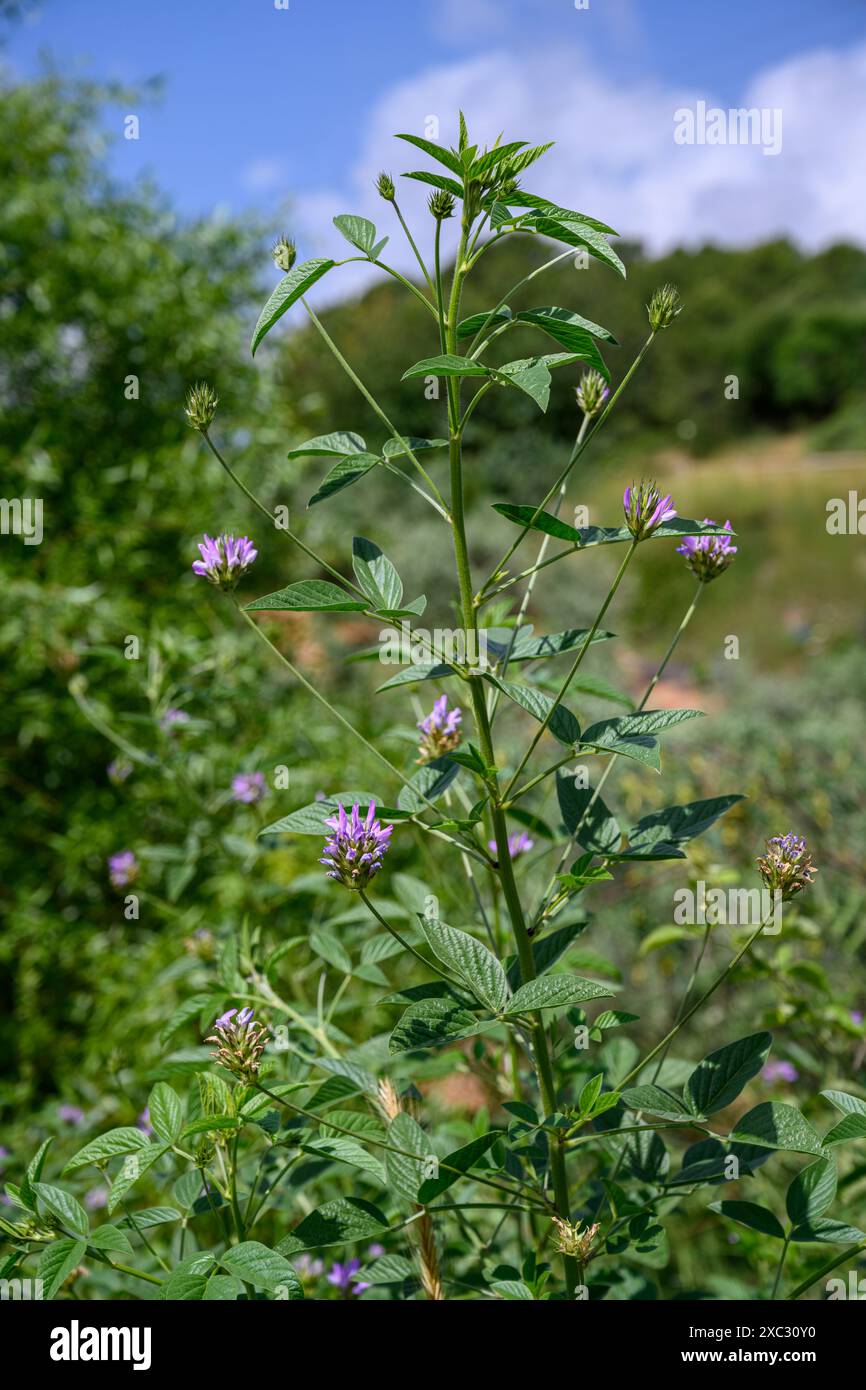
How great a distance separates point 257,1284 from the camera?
0.56m

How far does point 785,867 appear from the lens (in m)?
0.62

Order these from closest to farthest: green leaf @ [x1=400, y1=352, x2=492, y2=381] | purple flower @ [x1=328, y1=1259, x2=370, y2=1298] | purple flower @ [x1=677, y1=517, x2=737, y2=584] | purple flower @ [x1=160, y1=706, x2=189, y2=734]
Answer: green leaf @ [x1=400, y1=352, x2=492, y2=381] < purple flower @ [x1=677, y1=517, x2=737, y2=584] < purple flower @ [x1=328, y1=1259, x2=370, y2=1298] < purple flower @ [x1=160, y1=706, x2=189, y2=734]

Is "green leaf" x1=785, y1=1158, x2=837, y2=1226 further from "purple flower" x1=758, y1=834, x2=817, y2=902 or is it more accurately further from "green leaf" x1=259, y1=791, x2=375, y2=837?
"green leaf" x1=259, y1=791, x2=375, y2=837

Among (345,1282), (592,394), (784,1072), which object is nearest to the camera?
(592,394)

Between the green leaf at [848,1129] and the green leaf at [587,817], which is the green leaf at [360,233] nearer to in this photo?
the green leaf at [587,817]

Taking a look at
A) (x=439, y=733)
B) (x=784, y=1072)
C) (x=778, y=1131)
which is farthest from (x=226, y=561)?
(x=784, y=1072)

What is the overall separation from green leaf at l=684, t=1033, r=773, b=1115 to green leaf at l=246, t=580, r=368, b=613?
395 mm

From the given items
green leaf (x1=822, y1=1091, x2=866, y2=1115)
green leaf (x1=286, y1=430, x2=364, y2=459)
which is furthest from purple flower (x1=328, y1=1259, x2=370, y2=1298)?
green leaf (x1=286, y1=430, x2=364, y2=459)

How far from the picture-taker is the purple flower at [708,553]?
730mm

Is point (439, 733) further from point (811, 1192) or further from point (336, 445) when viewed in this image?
point (811, 1192)

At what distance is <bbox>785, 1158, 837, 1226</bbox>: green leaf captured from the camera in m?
0.66

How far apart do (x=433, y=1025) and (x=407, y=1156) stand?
0.09 meters

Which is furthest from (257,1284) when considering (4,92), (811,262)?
(811,262)

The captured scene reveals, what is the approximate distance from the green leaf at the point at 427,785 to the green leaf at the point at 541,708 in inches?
3.1
